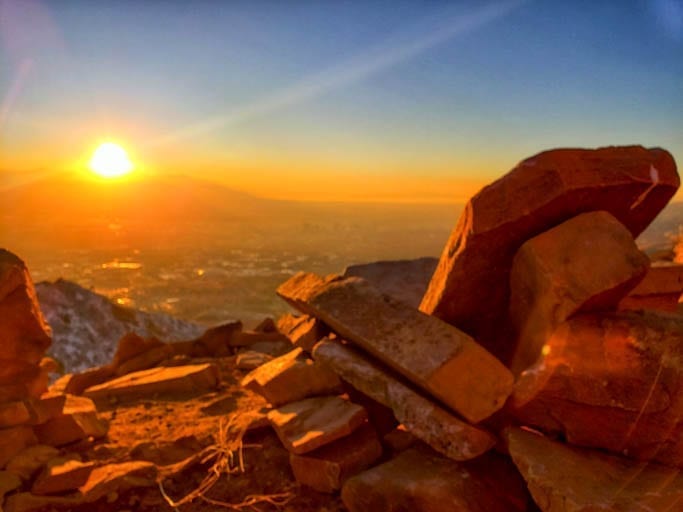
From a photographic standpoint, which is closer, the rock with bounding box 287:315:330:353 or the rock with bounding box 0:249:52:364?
the rock with bounding box 0:249:52:364

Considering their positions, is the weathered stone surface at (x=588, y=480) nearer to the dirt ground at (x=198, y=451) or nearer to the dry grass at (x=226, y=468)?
the dirt ground at (x=198, y=451)

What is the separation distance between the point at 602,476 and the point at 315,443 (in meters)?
2.01

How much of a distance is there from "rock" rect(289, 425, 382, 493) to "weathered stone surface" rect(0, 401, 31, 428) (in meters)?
2.44

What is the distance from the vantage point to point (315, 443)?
3.67 metres

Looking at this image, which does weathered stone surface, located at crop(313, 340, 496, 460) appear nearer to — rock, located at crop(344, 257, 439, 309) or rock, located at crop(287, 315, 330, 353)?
rock, located at crop(287, 315, 330, 353)

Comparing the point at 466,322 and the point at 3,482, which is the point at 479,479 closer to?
the point at 466,322

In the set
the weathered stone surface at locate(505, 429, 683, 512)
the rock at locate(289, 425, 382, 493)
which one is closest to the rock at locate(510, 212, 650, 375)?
the weathered stone surface at locate(505, 429, 683, 512)

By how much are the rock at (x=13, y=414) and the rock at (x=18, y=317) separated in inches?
15.7

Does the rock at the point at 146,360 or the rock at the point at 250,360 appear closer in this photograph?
the rock at the point at 250,360

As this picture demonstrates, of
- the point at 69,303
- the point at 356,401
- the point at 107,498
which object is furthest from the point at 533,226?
the point at 69,303

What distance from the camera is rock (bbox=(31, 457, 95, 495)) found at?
12.0ft

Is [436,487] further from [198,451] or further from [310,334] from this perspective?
[198,451]

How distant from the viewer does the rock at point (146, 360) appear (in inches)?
278

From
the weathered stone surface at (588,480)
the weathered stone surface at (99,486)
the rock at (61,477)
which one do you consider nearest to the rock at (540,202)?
the weathered stone surface at (588,480)
